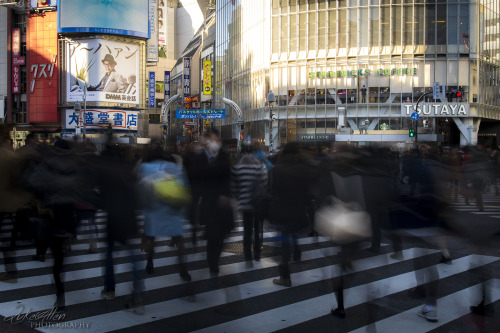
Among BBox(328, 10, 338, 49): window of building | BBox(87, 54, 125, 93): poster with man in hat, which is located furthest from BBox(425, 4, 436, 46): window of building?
BBox(87, 54, 125, 93): poster with man in hat

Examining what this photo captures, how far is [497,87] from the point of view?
5056 centimetres

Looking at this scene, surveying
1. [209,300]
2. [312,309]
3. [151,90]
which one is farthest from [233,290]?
[151,90]

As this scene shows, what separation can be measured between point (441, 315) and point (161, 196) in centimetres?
373

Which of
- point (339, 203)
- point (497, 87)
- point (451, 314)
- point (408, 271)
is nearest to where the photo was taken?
point (339, 203)

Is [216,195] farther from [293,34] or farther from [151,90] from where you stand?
[151,90]

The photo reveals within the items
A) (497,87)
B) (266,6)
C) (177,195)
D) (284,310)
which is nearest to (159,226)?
(177,195)

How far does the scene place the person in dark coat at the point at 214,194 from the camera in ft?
21.0

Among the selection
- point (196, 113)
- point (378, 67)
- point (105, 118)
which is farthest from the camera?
point (105, 118)

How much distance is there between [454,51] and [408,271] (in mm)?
43138

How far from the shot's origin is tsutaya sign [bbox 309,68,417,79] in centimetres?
4712

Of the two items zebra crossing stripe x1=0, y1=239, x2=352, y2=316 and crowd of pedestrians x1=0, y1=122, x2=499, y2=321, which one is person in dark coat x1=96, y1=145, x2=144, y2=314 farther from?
zebra crossing stripe x1=0, y1=239, x2=352, y2=316

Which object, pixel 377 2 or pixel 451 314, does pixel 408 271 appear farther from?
pixel 377 2

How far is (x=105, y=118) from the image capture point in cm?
5222

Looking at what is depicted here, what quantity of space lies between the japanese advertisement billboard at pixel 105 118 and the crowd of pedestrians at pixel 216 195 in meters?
45.6
